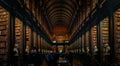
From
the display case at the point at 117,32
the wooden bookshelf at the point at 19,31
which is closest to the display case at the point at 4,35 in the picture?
the wooden bookshelf at the point at 19,31

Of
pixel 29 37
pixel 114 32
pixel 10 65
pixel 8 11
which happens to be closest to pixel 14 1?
pixel 8 11

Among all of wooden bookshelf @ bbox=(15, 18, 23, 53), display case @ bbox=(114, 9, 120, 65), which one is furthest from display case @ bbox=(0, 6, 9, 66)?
display case @ bbox=(114, 9, 120, 65)

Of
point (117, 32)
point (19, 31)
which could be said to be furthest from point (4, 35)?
point (117, 32)

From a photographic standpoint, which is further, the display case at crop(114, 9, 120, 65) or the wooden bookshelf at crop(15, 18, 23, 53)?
the wooden bookshelf at crop(15, 18, 23, 53)

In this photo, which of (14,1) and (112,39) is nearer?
(112,39)

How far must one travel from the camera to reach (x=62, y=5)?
127 ft

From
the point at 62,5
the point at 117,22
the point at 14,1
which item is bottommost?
the point at 117,22

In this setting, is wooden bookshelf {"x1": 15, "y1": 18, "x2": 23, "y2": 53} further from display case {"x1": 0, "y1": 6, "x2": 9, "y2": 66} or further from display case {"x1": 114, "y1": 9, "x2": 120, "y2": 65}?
display case {"x1": 114, "y1": 9, "x2": 120, "y2": 65}

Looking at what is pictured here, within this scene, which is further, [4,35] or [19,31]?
[19,31]

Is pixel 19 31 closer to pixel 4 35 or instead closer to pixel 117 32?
pixel 4 35

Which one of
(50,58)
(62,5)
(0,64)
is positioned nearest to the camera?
(0,64)

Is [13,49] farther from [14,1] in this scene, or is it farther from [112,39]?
[112,39]

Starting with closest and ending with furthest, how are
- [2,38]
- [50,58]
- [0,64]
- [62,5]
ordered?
[0,64], [2,38], [50,58], [62,5]

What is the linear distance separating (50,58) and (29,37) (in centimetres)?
182
